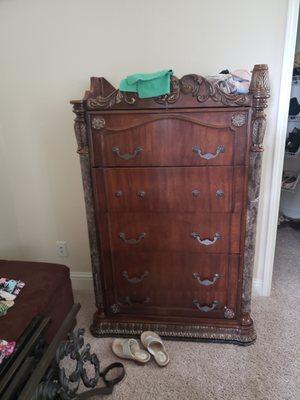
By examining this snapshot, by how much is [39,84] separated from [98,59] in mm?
377

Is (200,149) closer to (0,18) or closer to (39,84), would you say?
(39,84)

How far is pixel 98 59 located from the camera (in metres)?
1.60

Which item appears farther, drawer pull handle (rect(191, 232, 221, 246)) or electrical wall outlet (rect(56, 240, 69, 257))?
electrical wall outlet (rect(56, 240, 69, 257))

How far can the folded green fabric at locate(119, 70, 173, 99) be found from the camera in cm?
120

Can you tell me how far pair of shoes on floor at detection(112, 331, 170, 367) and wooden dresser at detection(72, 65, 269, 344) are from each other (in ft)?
0.21

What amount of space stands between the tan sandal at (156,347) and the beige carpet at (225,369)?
34 mm

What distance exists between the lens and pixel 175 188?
53.2 inches

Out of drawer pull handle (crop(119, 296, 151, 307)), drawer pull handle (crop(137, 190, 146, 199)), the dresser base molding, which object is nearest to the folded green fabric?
drawer pull handle (crop(137, 190, 146, 199))

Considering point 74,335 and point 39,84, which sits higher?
point 39,84

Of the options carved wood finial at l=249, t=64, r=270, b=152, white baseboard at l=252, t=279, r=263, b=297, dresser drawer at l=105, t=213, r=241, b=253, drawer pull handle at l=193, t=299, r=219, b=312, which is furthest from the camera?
white baseboard at l=252, t=279, r=263, b=297

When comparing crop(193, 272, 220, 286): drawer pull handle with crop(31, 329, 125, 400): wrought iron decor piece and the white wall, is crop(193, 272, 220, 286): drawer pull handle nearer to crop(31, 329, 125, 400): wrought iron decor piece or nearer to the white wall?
crop(31, 329, 125, 400): wrought iron decor piece

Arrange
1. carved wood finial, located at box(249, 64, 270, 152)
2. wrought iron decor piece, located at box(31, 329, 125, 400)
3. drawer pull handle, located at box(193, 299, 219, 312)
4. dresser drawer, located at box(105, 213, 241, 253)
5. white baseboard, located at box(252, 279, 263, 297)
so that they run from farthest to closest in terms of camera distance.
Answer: white baseboard, located at box(252, 279, 263, 297)
drawer pull handle, located at box(193, 299, 219, 312)
dresser drawer, located at box(105, 213, 241, 253)
carved wood finial, located at box(249, 64, 270, 152)
wrought iron decor piece, located at box(31, 329, 125, 400)

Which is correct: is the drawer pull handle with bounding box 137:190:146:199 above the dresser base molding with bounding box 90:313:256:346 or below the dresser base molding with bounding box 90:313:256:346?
above

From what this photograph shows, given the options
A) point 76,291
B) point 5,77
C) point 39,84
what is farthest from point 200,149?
point 76,291
